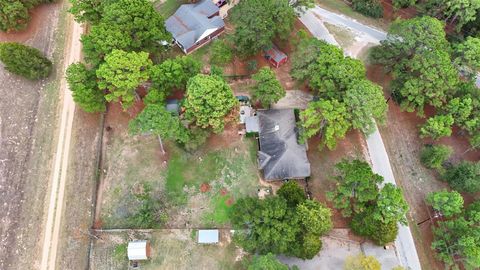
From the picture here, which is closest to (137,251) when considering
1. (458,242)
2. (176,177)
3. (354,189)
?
(176,177)

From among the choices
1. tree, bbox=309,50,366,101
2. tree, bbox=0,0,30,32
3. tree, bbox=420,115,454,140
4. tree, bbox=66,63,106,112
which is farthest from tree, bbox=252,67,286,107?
tree, bbox=0,0,30,32

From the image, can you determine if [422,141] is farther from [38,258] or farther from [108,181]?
[38,258]

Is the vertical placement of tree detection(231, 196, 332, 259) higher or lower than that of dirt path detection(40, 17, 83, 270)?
higher

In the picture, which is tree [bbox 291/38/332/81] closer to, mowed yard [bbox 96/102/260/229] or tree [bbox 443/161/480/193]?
mowed yard [bbox 96/102/260/229]

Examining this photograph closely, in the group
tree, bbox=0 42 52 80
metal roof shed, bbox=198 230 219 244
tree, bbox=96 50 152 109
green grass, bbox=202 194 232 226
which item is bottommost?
metal roof shed, bbox=198 230 219 244

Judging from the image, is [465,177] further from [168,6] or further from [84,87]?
[168,6]

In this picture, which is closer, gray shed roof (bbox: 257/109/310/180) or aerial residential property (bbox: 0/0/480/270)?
Result: aerial residential property (bbox: 0/0/480/270)
